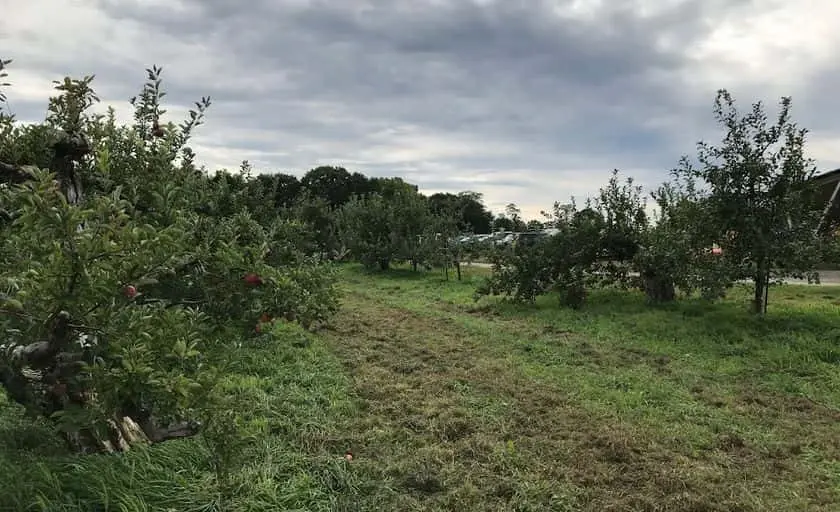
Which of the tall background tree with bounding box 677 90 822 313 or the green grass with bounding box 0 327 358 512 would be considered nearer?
the green grass with bounding box 0 327 358 512

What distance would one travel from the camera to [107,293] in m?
2.14

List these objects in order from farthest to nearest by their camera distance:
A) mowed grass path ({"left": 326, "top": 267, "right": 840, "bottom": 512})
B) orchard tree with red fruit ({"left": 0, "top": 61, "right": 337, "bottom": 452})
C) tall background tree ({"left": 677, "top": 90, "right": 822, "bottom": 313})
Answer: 1. tall background tree ({"left": 677, "top": 90, "right": 822, "bottom": 313})
2. mowed grass path ({"left": 326, "top": 267, "right": 840, "bottom": 512})
3. orchard tree with red fruit ({"left": 0, "top": 61, "right": 337, "bottom": 452})

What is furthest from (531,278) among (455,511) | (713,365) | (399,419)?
(455,511)

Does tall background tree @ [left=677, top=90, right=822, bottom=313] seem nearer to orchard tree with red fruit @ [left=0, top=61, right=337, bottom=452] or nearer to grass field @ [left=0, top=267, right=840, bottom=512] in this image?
grass field @ [left=0, top=267, right=840, bottom=512]

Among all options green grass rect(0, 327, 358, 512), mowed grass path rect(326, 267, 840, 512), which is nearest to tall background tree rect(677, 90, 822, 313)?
mowed grass path rect(326, 267, 840, 512)

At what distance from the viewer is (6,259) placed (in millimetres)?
2582

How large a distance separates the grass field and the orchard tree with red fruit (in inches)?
16.7

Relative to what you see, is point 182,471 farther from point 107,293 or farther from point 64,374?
point 107,293

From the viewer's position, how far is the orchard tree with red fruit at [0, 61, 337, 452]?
6.59 ft

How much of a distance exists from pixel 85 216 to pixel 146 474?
5.76 feet

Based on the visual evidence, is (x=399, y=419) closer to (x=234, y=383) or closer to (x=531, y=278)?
(x=234, y=383)

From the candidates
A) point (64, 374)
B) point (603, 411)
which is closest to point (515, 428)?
point (603, 411)

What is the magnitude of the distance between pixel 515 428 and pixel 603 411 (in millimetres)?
869

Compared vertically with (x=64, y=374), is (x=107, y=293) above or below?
above
